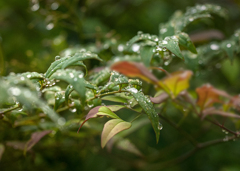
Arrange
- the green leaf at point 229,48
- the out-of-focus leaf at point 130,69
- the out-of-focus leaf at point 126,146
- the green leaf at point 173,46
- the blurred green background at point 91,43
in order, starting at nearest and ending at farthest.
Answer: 1. the out-of-focus leaf at point 130,69
2. the green leaf at point 173,46
3. the green leaf at point 229,48
4. the out-of-focus leaf at point 126,146
5. the blurred green background at point 91,43

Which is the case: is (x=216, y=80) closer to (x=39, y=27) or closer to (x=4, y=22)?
(x=39, y=27)

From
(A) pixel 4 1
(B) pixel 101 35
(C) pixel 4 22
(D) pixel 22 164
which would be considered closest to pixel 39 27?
(C) pixel 4 22

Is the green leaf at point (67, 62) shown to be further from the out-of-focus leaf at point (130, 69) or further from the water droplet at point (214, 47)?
the water droplet at point (214, 47)

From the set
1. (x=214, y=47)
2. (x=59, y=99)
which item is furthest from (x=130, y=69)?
(x=214, y=47)

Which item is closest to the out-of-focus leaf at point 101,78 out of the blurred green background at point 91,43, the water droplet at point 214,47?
the blurred green background at point 91,43

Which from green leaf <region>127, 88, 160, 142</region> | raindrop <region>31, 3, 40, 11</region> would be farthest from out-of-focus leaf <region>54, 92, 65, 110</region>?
raindrop <region>31, 3, 40, 11</region>
